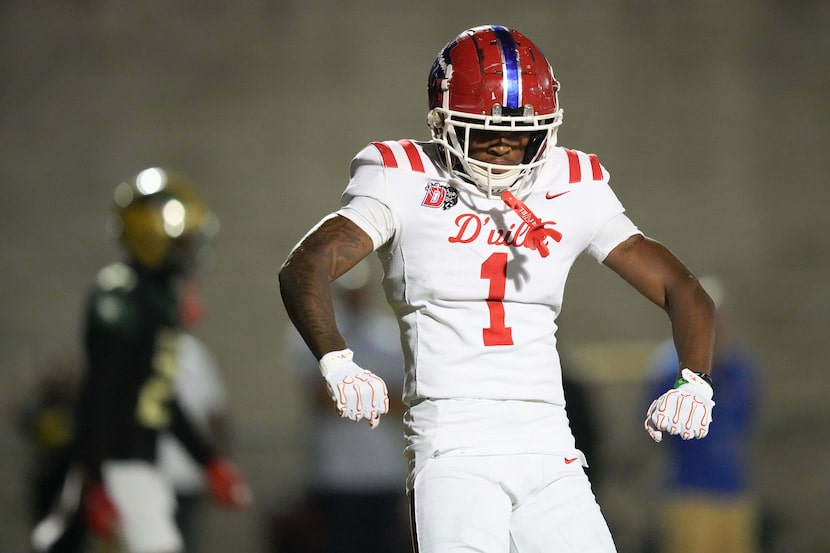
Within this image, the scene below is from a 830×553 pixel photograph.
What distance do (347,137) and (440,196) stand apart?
6.71m

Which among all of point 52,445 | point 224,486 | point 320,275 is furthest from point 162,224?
point 320,275

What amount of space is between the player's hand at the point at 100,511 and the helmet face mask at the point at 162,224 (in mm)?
933

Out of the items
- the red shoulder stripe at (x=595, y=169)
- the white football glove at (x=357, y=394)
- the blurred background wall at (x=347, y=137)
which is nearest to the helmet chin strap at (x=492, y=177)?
the red shoulder stripe at (x=595, y=169)

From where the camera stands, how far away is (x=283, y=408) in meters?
9.11

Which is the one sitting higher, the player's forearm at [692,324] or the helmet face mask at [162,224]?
the player's forearm at [692,324]

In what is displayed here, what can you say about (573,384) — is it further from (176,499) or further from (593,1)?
(593,1)

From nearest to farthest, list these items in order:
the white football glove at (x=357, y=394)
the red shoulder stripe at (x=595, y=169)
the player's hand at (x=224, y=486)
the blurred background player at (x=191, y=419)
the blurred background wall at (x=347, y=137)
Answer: the white football glove at (x=357, y=394) < the red shoulder stripe at (x=595, y=169) < the player's hand at (x=224, y=486) < the blurred background player at (x=191, y=419) < the blurred background wall at (x=347, y=137)

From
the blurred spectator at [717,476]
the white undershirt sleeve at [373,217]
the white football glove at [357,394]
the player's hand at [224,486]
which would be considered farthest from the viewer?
the blurred spectator at [717,476]

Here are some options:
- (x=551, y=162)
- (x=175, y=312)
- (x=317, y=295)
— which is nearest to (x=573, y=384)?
(x=175, y=312)

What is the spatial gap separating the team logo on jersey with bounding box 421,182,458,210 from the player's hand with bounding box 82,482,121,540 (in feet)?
7.94

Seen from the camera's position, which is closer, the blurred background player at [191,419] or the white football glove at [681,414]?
the white football glove at [681,414]

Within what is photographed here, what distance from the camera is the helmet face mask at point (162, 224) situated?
16.2 feet

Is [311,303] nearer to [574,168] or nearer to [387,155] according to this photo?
[387,155]

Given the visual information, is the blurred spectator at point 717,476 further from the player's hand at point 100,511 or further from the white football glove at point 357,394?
the white football glove at point 357,394
